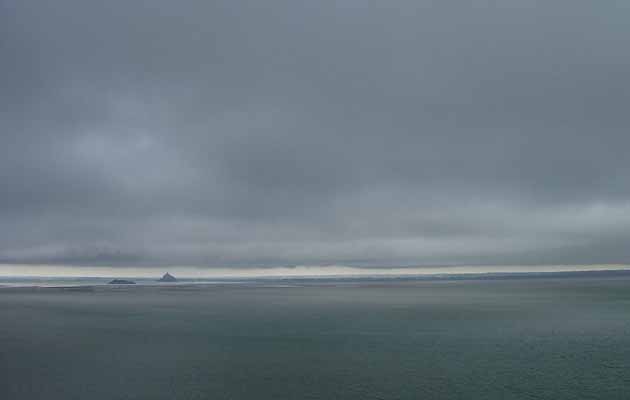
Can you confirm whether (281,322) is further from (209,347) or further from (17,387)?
→ (17,387)

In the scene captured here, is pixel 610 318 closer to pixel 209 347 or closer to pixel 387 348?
pixel 387 348

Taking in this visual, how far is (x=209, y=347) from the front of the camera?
44.6 metres

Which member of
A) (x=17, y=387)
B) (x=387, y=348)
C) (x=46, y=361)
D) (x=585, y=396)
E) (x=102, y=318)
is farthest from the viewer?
(x=102, y=318)

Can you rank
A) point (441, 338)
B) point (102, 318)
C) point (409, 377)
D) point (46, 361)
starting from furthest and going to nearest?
point (102, 318), point (441, 338), point (46, 361), point (409, 377)

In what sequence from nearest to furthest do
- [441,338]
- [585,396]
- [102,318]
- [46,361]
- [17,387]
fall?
[585,396], [17,387], [46,361], [441,338], [102,318]

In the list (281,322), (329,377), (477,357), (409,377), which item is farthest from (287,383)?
(281,322)

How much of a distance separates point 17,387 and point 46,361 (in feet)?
27.3

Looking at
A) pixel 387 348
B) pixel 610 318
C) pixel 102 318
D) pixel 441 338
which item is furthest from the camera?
pixel 102 318

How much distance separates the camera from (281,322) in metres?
64.8

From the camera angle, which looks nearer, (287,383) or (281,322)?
(287,383)

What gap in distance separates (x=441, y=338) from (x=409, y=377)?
18.5 m

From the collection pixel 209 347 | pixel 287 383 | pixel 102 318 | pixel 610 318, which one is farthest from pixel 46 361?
pixel 610 318

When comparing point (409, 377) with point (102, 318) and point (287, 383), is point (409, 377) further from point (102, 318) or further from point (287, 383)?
point (102, 318)

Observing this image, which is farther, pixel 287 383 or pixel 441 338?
pixel 441 338
